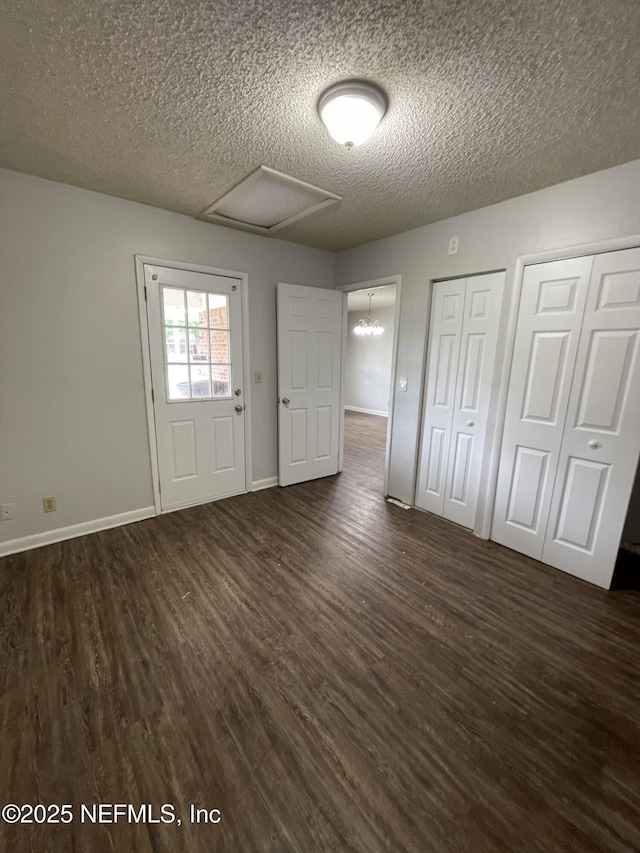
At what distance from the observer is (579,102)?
1468 mm

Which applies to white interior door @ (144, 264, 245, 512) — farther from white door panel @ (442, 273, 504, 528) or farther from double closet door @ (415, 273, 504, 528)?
white door panel @ (442, 273, 504, 528)

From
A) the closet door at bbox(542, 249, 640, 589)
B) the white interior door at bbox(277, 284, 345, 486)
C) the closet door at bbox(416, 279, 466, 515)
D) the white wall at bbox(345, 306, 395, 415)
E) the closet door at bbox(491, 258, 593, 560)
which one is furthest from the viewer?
the white wall at bbox(345, 306, 395, 415)

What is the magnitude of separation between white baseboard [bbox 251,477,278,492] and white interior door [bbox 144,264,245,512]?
8.4 inches

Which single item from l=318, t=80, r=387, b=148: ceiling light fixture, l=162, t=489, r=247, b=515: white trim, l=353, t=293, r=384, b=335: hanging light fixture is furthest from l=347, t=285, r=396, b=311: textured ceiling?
l=318, t=80, r=387, b=148: ceiling light fixture

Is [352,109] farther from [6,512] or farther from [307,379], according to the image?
[6,512]

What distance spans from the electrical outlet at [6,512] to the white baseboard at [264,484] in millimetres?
1859

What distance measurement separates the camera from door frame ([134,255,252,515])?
2.69m

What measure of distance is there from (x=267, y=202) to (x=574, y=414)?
8.51 feet

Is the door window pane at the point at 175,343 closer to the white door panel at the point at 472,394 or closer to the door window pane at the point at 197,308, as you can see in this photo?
the door window pane at the point at 197,308

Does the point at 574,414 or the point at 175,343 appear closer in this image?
the point at 574,414

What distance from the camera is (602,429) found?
210 centimetres

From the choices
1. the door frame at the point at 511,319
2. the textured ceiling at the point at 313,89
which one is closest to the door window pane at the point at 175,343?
the textured ceiling at the point at 313,89

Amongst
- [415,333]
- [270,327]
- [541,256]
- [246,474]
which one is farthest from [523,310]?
[246,474]

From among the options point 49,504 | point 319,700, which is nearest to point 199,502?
point 49,504
